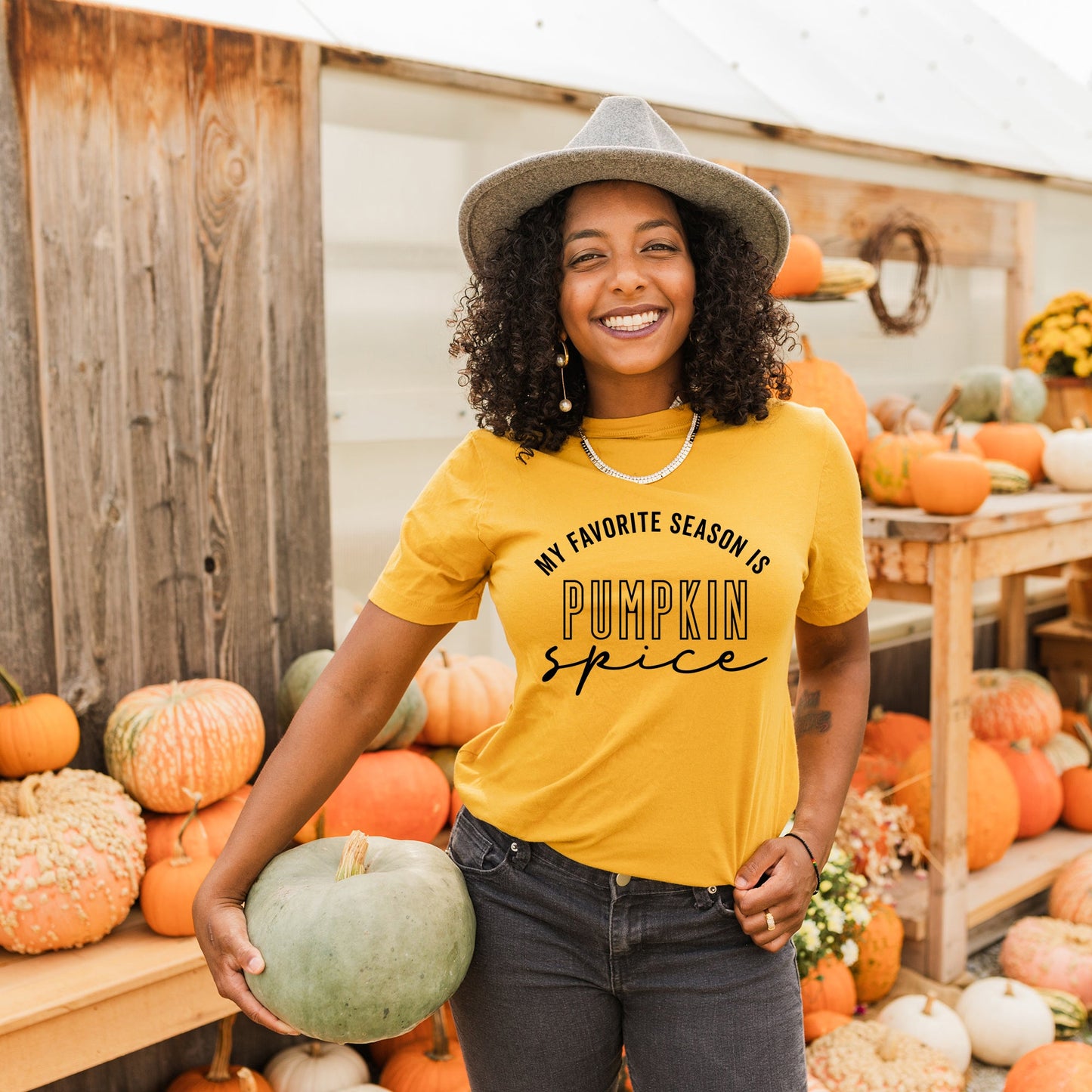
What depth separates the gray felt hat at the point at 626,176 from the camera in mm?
1532

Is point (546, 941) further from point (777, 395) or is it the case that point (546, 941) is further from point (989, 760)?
point (989, 760)

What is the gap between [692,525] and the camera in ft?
4.86

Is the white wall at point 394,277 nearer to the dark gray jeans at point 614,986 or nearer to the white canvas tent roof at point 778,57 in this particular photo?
the white canvas tent roof at point 778,57

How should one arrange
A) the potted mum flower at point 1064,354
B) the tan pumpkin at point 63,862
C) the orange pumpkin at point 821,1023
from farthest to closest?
the potted mum flower at point 1064,354 < the orange pumpkin at point 821,1023 < the tan pumpkin at point 63,862

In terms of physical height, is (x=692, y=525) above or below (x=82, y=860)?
above

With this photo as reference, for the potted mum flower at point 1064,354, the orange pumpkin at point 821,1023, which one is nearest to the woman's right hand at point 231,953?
the orange pumpkin at point 821,1023

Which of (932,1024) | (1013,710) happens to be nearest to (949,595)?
(932,1024)

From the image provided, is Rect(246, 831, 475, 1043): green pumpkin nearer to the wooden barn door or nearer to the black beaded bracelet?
the black beaded bracelet

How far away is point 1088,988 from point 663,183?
2.91 m

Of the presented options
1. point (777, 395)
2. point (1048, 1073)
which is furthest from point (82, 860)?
point (1048, 1073)

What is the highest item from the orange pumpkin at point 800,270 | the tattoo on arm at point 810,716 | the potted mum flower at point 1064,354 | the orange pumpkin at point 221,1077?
the orange pumpkin at point 800,270

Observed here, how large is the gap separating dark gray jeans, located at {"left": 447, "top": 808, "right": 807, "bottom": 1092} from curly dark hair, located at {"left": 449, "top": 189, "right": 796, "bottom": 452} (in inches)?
23.5

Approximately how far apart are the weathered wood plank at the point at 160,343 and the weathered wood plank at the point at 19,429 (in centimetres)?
20

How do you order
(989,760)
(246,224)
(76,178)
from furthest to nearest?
(989,760) < (246,224) < (76,178)
